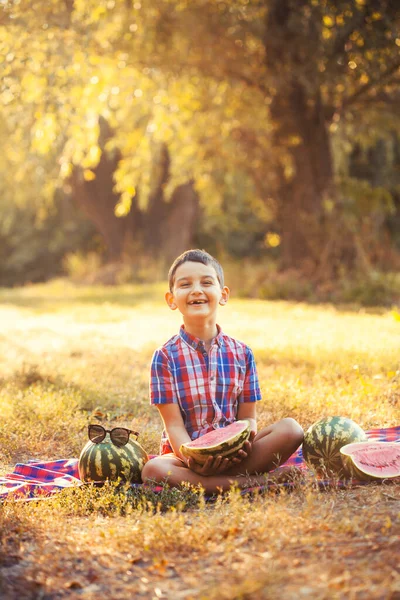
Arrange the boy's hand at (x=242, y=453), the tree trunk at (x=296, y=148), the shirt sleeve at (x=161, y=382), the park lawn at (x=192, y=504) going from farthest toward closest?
the tree trunk at (x=296, y=148) < the shirt sleeve at (x=161, y=382) < the boy's hand at (x=242, y=453) < the park lawn at (x=192, y=504)

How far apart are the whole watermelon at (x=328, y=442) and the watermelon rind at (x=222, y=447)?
0.47m

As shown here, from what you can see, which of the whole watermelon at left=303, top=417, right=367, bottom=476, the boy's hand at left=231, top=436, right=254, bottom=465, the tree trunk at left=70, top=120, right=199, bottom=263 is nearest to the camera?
the boy's hand at left=231, top=436, right=254, bottom=465

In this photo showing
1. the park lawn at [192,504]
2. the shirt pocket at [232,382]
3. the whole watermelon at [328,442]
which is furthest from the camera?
the shirt pocket at [232,382]

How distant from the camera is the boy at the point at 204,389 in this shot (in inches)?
165

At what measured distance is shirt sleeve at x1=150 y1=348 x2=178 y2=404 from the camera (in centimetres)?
432

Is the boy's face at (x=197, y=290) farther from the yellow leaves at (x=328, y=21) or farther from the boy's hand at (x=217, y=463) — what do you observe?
the yellow leaves at (x=328, y=21)

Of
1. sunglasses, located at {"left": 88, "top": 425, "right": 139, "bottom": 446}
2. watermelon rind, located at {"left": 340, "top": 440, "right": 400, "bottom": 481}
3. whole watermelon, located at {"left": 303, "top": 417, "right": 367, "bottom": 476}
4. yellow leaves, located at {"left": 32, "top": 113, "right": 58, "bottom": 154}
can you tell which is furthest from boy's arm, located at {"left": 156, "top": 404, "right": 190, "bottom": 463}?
yellow leaves, located at {"left": 32, "top": 113, "right": 58, "bottom": 154}

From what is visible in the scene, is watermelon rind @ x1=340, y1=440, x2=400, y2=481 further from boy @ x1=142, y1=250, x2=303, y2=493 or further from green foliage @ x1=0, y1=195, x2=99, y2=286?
green foliage @ x1=0, y1=195, x2=99, y2=286

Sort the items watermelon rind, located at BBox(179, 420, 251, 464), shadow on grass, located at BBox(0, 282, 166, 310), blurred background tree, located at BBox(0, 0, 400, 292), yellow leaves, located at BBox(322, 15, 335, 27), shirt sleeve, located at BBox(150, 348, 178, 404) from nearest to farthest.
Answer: watermelon rind, located at BBox(179, 420, 251, 464)
shirt sleeve, located at BBox(150, 348, 178, 404)
blurred background tree, located at BBox(0, 0, 400, 292)
yellow leaves, located at BBox(322, 15, 335, 27)
shadow on grass, located at BBox(0, 282, 166, 310)

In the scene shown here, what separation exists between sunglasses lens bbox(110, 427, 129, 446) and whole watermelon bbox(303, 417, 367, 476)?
1027 millimetres

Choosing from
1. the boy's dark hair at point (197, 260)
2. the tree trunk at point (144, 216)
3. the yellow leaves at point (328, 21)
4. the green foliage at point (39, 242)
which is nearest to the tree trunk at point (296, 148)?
the yellow leaves at point (328, 21)

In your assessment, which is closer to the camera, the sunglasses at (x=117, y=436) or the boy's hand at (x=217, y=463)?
the boy's hand at (x=217, y=463)

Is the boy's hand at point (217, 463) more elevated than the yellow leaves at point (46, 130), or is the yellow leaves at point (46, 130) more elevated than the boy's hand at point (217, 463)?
the yellow leaves at point (46, 130)

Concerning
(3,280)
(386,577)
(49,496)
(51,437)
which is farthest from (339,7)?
(3,280)
